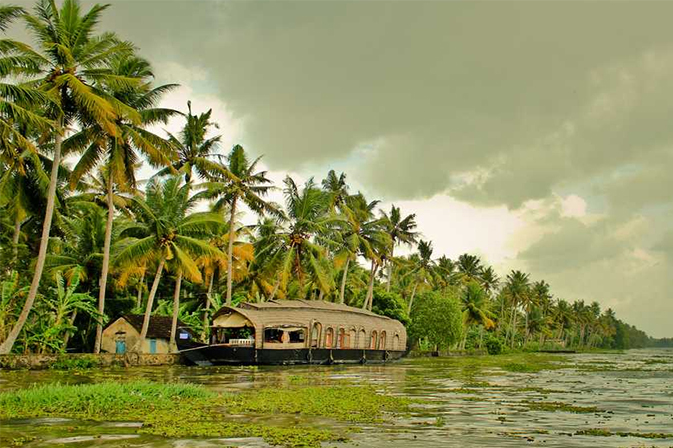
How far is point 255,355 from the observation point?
34.0 meters

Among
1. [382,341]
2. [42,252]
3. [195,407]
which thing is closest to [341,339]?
[382,341]

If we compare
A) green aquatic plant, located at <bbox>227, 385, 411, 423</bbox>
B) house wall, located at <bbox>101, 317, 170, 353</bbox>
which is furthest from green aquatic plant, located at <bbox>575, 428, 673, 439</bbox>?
house wall, located at <bbox>101, 317, 170, 353</bbox>

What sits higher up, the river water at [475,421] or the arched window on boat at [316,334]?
the arched window on boat at [316,334]

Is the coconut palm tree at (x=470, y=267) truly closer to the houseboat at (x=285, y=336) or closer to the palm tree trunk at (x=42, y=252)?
the houseboat at (x=285, y=336)

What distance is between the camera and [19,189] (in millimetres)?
27359

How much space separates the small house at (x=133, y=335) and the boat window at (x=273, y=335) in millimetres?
5726

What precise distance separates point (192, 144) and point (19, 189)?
12.9 metres

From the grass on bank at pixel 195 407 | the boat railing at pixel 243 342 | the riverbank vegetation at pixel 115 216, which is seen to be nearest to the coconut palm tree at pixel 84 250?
the riverbank vegetation at pixel 115 216

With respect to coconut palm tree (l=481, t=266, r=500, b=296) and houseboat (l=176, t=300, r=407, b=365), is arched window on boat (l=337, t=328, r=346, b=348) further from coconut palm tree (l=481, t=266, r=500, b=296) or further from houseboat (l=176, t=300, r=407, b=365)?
coconut palm tree (l=481, t=266, r=500, b=296)

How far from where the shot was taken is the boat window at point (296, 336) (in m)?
38.4

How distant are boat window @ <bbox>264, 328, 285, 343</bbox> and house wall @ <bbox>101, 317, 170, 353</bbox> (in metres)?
6.03

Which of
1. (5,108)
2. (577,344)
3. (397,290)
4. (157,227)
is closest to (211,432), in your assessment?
(5,108)

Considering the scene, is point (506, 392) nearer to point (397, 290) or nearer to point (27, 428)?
point (27, 428)

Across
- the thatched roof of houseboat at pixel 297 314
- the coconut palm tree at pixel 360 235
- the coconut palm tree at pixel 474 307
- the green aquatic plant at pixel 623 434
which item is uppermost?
the coconut palm tree at pixel 360 235
